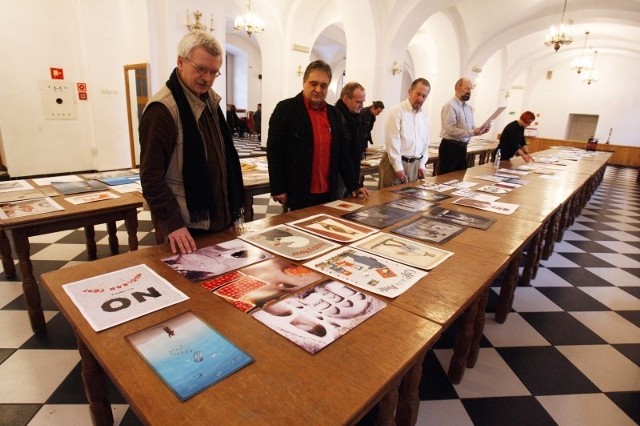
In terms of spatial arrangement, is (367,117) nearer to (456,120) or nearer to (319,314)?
(456,120)

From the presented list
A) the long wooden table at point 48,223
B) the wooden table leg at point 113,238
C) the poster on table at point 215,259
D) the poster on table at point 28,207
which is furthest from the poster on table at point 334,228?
the wooden table leg at point 113,238

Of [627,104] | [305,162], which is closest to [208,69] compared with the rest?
[305,162]

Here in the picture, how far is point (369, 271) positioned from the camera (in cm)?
131

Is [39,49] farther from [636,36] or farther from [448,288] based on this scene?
[636,36]

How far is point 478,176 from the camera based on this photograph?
3.79 metres

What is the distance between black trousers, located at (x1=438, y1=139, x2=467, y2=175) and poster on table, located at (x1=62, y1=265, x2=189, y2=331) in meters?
4.13

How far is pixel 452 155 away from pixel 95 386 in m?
4.36

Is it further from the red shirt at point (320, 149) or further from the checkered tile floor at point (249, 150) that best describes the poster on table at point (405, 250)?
the checkered tile floor at point (249, 150)

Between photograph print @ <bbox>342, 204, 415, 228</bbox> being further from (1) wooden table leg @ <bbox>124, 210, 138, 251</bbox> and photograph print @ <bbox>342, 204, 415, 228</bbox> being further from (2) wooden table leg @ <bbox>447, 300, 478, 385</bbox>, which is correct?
(1) wooden table leg @ <bbox>124, 210, 138, 251</bbox>

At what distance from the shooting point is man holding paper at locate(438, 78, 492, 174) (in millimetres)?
4191

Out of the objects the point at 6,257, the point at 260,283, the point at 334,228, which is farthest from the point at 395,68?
the point at 260,283

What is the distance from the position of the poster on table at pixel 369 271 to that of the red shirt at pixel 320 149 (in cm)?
98

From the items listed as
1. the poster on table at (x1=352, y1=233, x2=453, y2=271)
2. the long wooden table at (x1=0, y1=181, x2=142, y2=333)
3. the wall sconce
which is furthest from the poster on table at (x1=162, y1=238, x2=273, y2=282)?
the wall sconce

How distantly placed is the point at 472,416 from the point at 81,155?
784 centimetres
